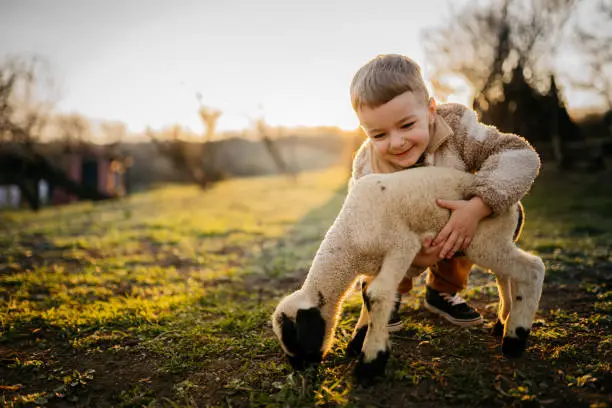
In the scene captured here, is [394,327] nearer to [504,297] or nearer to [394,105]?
[504,297]

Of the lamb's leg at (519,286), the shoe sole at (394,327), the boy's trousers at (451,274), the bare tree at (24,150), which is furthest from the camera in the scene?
the bare tree at (24,150)

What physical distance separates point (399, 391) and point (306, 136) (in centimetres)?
4000

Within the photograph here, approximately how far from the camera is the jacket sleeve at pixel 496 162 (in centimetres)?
191

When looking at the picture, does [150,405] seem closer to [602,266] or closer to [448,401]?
[448,401]

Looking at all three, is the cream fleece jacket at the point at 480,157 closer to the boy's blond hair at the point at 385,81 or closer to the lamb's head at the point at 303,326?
the boy's blond hair at the point at 385,81

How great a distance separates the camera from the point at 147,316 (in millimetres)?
3047

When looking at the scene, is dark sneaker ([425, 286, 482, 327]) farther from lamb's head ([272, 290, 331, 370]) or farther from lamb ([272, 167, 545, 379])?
lamb's head ([272, 290, 331, 370])

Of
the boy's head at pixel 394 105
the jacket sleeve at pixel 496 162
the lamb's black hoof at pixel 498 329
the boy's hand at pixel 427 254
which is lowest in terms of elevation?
the lamb's black hoof at pixel 498 329

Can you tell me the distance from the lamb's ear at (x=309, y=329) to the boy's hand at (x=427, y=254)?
61cm

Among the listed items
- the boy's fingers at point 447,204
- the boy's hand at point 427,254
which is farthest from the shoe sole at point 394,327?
the boy's fingers at point 447,204

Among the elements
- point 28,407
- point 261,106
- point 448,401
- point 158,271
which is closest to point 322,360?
point 448,401

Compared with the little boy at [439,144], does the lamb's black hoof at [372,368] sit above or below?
below

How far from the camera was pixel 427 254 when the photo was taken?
79.0 inches

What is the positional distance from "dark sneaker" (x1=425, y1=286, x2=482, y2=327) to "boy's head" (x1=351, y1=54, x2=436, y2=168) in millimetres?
→ 1124
